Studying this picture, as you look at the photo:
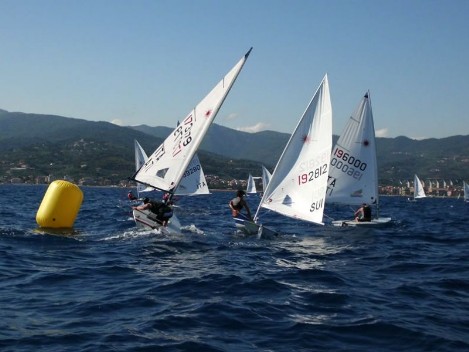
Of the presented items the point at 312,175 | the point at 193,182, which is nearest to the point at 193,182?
the point at 193,182

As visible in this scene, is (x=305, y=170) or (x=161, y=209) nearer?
(x=305, y=170)

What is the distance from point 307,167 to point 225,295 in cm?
1114

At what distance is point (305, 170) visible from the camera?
70.9 feet

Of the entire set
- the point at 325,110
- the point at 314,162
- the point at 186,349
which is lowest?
the point at 186,349

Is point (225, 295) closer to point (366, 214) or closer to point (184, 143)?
point (184, 143)

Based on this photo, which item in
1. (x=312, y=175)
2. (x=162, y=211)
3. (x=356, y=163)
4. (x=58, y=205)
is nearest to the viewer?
(x=58, y=205)

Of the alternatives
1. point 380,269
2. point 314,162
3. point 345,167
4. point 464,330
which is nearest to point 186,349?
point 464,330

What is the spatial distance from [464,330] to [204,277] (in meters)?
5.97

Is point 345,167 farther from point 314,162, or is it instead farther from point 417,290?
point 417,290

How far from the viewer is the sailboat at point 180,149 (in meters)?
20.6

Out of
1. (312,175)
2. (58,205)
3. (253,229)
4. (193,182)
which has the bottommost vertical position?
(253,229)

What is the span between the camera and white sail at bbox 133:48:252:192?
2059cm

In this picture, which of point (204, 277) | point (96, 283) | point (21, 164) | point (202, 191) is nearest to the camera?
point (96, 283)

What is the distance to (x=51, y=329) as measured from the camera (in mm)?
8492
